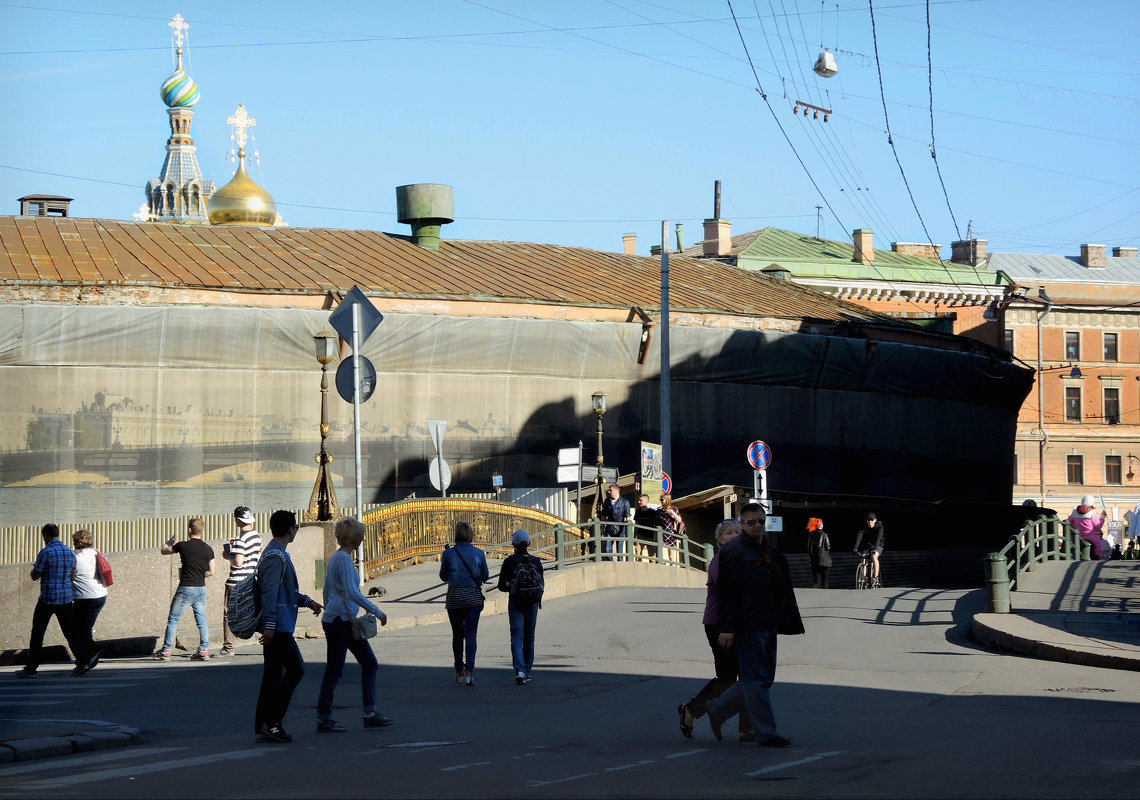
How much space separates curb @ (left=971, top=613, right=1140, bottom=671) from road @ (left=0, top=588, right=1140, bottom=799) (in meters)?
0.28

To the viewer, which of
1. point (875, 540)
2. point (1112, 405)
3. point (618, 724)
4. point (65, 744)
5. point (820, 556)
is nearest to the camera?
point (65, 744)

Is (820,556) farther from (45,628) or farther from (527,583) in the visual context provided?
(45,628)

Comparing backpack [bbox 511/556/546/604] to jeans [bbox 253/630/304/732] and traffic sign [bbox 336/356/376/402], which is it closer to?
traffic sign [bbox 336/356/376/402]

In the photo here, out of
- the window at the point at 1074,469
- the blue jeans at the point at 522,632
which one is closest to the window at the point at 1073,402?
the window at the point at 1074,469

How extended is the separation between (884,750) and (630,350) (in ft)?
111

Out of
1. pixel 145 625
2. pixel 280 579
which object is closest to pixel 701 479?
pixel 145 625

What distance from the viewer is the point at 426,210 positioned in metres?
49.3

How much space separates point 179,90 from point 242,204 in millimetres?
97583

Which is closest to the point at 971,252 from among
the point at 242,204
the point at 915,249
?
the point at 915,249

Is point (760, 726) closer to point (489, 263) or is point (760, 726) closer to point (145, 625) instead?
point (145, 625)

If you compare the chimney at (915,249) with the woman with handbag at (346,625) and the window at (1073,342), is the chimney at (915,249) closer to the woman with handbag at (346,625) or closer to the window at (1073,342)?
the window at (1073,342)

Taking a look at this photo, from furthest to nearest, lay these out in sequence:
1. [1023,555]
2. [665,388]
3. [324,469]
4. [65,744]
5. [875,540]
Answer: [665,388] → [875,540] → [1023,555] → [324,469] → [65,744]

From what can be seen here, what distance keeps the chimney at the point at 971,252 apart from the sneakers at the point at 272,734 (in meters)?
87.7

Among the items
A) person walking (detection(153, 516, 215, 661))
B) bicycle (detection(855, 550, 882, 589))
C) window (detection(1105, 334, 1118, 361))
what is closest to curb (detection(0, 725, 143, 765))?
person walking (detection(153, 516, 215, 661))
